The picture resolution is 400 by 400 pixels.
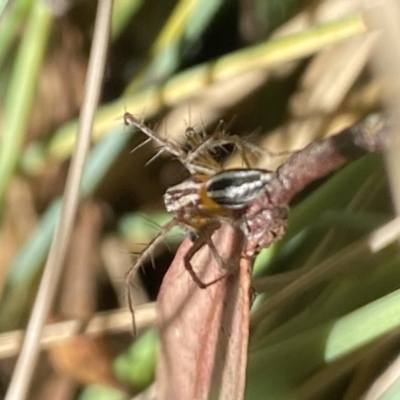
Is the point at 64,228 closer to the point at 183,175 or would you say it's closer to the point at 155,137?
the point at 155,137

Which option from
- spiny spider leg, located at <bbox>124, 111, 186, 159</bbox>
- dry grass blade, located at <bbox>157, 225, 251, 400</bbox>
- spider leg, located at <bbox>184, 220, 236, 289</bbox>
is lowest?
dry grass blade, located at <bbox>157, 225, 251, 400</bbox>

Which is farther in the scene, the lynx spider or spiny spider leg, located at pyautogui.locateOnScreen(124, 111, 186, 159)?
spiny spider leg, located at pyautogui.locateOnScreen(124, 111, 186, 159)

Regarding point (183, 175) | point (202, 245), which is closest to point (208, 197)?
point (202, 245)

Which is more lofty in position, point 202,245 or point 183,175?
point 183,175

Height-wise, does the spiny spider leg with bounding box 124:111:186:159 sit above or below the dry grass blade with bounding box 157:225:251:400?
above

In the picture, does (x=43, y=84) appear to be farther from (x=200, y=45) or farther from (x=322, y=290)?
(x=322, y=290)
